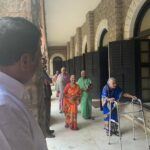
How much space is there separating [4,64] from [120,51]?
7588 mm

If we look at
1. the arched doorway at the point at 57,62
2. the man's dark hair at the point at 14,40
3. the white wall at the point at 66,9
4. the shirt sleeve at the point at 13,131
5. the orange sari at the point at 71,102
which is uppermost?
the white wall at the point at 66,9

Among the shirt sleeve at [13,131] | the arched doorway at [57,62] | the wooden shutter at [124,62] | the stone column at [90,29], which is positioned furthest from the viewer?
the arched doorway at [57,62]

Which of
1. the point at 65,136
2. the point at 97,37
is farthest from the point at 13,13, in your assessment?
the point at 97,37

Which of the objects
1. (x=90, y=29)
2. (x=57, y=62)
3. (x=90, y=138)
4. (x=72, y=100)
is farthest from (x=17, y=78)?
(x=57, y=62)

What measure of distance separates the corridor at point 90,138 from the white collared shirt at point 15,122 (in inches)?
215

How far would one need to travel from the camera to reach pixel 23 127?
94 cm

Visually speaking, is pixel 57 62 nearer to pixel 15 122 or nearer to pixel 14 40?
pixel 14 40

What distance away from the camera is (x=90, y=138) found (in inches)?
279

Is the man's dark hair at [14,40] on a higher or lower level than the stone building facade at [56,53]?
lower

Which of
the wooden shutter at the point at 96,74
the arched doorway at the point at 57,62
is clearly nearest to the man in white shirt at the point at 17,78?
the wooden shutter at the point at 96,74

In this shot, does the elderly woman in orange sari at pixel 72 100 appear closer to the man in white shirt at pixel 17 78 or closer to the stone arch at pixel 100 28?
the stone arch at pixel 100 28

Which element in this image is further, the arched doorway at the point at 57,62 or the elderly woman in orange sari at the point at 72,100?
the arched doorway at the point at 57,62

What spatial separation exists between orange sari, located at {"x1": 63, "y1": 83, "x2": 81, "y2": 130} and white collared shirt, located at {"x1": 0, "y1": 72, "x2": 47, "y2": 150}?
7.16 m

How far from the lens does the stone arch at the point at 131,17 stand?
7.94 metres
